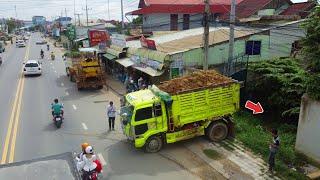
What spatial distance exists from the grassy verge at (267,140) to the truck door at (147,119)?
3782 mm

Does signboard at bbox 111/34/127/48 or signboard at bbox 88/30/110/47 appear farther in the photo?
signboard at bbox 88/30/110/47

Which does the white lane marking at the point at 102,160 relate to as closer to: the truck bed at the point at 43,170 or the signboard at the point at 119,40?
the truck bed at the point at 43,170

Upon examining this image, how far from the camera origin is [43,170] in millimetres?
7059

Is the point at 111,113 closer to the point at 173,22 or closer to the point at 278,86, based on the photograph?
the point at 278,86

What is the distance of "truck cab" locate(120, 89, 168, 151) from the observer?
14.4 metres

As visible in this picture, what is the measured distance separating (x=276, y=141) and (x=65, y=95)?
17533mm

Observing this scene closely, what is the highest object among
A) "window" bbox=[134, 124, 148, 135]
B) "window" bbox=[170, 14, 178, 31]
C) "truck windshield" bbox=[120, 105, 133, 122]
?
"window" bbox=[170, 14, 178, 31]

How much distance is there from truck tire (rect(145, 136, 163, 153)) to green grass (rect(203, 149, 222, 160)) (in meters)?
1.83

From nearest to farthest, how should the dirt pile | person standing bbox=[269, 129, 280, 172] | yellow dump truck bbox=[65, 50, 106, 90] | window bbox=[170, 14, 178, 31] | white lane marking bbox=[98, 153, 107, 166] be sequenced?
person standing bbox=[269, 129, 280, 172] → white lane marking bbox=[98, 153, 107, 166] → the dirt pile → yellow dump truck bbox=[65, 50, 106, 90] → window bbox=[170, 14, 178, 31]

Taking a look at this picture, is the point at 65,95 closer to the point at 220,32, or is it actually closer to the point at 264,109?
the point at 220,32

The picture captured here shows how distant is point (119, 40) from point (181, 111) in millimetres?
19440

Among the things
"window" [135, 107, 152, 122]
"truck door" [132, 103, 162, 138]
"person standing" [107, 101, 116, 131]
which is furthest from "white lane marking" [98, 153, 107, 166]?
"person standing" [107, 101, 116, 131]

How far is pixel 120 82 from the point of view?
102 ft

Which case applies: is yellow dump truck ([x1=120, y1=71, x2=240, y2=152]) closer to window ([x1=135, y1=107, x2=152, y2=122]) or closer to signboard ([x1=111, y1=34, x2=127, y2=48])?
window ([x1=135, y1=107, x2=152, y2=122])
